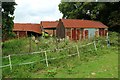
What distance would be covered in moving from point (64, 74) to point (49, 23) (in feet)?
139

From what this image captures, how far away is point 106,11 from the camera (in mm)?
51344

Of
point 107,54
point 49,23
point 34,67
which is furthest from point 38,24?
point 34,67

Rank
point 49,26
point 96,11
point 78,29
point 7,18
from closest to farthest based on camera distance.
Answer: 1. point 7,18
2. point 78,29
3. point 96,11
4. point 49,26

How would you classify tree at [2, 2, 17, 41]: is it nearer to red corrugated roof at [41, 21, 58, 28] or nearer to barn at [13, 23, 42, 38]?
barn at [13, 23, 42, 38]

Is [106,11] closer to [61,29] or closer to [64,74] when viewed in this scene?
[61,29]

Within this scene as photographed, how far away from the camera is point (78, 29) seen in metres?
46.7

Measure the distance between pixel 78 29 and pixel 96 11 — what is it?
278 inches

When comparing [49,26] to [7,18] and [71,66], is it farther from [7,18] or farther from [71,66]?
[71,66]

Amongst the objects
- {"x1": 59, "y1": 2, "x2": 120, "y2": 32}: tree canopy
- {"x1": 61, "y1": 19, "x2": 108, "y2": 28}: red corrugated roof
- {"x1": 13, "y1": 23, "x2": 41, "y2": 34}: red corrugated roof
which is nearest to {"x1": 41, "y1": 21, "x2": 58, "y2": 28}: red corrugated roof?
{"x1": 13, "y1": 23, "x2": 41, "y2": 34}: red corrugated roof

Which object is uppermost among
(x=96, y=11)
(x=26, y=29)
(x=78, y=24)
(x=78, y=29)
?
(x=96, y=11)

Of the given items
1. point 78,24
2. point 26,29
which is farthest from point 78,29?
point 26,29

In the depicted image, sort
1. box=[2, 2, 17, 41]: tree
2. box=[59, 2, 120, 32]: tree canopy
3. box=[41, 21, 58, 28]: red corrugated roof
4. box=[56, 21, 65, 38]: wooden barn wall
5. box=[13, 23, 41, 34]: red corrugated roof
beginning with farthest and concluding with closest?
box=[41, 21, 58, 28]: red corrugated roof
box=[13, 23, 41, 34]: red corrugated roof
box=[56, 21, 65, 38]: wooden barn wall
box=[59, 2, 120, 32]: tree canopy
box=[2, 2, 17, 41]: tree

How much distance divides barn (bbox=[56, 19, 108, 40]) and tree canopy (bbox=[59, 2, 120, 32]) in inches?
84.4

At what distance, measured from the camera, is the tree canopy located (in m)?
46.0
